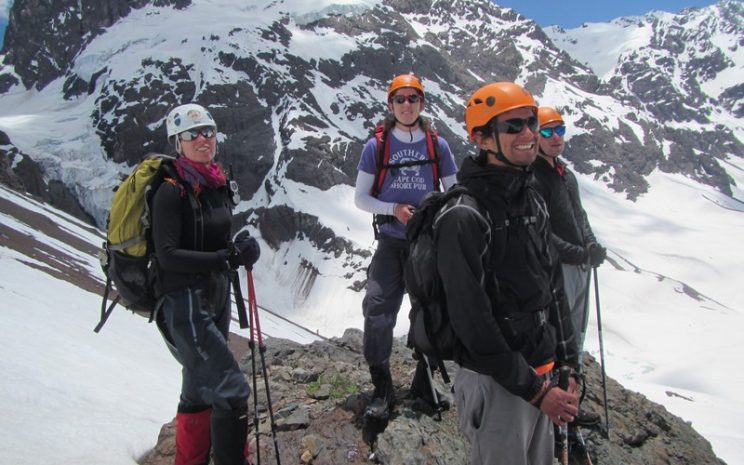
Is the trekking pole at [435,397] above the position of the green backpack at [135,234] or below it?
below

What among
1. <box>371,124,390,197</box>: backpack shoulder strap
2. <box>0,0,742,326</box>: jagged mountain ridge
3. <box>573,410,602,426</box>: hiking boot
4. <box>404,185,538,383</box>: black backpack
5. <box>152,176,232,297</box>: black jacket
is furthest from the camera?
<box>0,0,742,326</box>: jagged mountain ridge

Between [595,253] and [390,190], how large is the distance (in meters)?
2.14

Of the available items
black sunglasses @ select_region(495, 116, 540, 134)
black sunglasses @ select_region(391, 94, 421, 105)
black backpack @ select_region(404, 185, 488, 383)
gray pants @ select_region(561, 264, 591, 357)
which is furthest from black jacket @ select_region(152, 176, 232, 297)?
gray pants @ select_region(561, 264, 591, 357)

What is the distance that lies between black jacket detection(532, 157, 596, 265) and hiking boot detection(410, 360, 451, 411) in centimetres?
175

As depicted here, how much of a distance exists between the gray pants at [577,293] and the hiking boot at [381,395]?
6.40 ft

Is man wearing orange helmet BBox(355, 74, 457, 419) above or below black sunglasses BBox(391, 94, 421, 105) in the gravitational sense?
below

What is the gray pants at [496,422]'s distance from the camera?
3078 mm

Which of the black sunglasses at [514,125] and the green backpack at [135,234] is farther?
the green backpack at [135,234]

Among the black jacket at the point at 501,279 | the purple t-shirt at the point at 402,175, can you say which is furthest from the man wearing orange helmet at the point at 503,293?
the purple t-shirt at the point at 402,175

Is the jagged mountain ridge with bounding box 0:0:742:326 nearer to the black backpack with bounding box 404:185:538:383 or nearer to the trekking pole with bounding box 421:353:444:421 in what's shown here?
the trekking pole with bounding box 421:353:444:421

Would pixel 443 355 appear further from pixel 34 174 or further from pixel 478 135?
pixel 34 174

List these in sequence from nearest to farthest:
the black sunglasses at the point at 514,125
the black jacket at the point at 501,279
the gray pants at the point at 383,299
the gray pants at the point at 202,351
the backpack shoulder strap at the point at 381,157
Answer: the black jacket at the point at 501,279, the black sunglasses at the point at 514,125, the gray pants at the point at 202,351, the gray pants at the point at 383,299, the backpack shoulder strap at the point at 381,157

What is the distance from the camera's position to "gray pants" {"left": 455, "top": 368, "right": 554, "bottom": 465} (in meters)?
3.08

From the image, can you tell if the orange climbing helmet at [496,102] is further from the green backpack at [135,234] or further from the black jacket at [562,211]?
the green backpack at [135,234]
